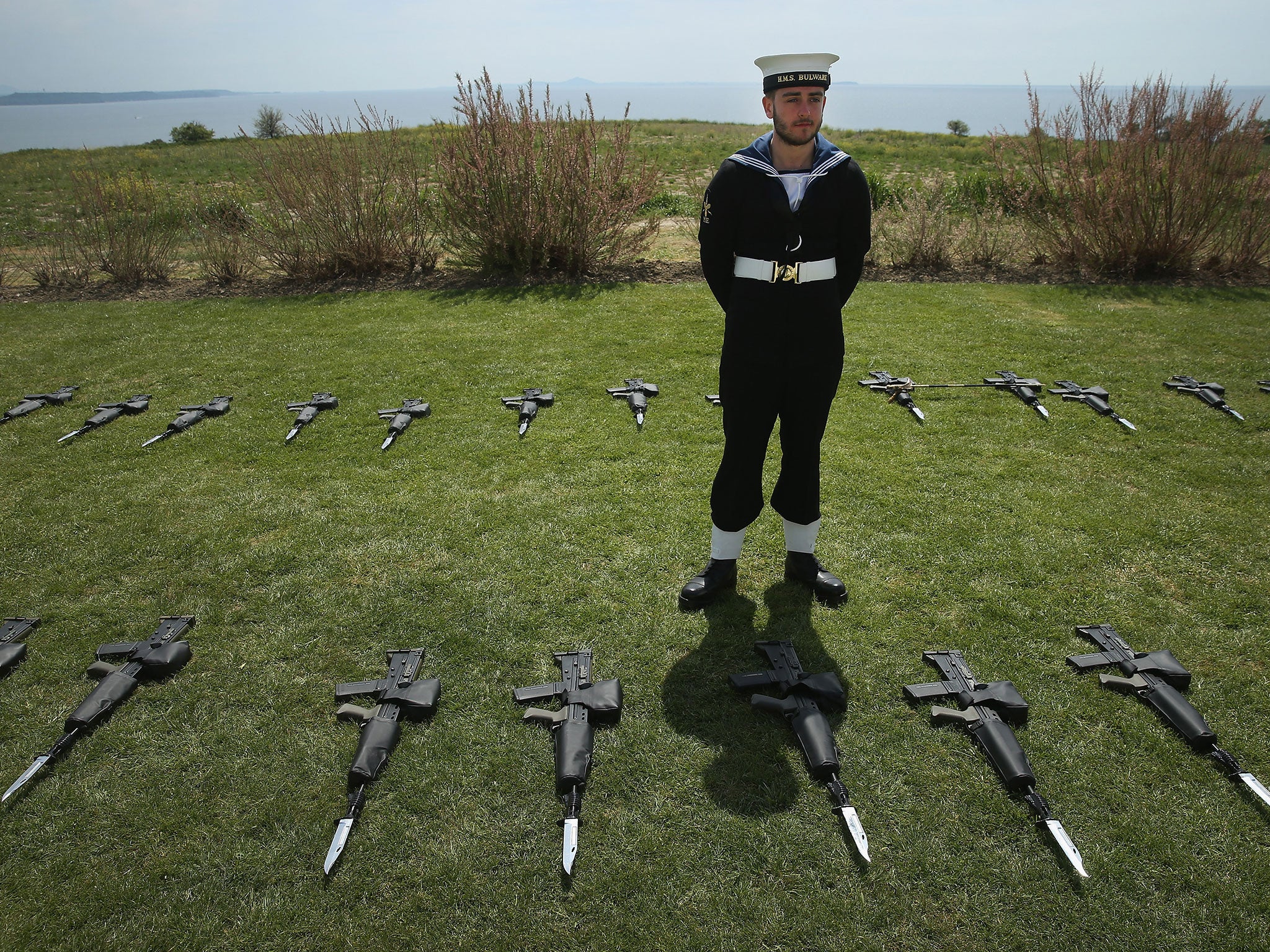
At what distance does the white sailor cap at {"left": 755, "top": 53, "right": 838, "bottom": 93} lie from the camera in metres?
2.91

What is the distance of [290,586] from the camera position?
12.8 feet

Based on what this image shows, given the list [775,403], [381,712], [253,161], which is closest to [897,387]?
[775,403]

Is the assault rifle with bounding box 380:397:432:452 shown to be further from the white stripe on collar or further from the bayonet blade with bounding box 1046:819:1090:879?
the bayonet blade with bounding box 1046:819:1090:879

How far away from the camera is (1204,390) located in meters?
5.86

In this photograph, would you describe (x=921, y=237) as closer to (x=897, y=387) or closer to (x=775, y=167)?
(x=897, y=387)

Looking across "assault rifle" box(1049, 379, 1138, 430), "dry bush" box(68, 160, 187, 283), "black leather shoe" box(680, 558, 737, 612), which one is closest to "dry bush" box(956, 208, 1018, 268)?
"assault rifle" box(1049, 379, 1138, 430)

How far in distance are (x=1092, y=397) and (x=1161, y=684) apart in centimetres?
356

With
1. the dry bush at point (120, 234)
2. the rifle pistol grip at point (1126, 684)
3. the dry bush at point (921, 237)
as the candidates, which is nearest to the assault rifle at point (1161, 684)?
the rifle pistol grip at point (1126, 684)

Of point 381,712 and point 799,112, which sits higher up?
point 799,112

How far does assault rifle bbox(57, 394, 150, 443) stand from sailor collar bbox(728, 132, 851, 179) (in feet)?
18.4

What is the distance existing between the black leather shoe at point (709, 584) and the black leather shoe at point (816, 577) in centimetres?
33

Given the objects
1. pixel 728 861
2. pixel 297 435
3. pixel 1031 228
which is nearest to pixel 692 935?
pixel 728 861

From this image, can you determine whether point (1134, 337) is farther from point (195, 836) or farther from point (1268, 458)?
point (195, 836)

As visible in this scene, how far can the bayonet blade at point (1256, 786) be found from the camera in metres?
2.49
